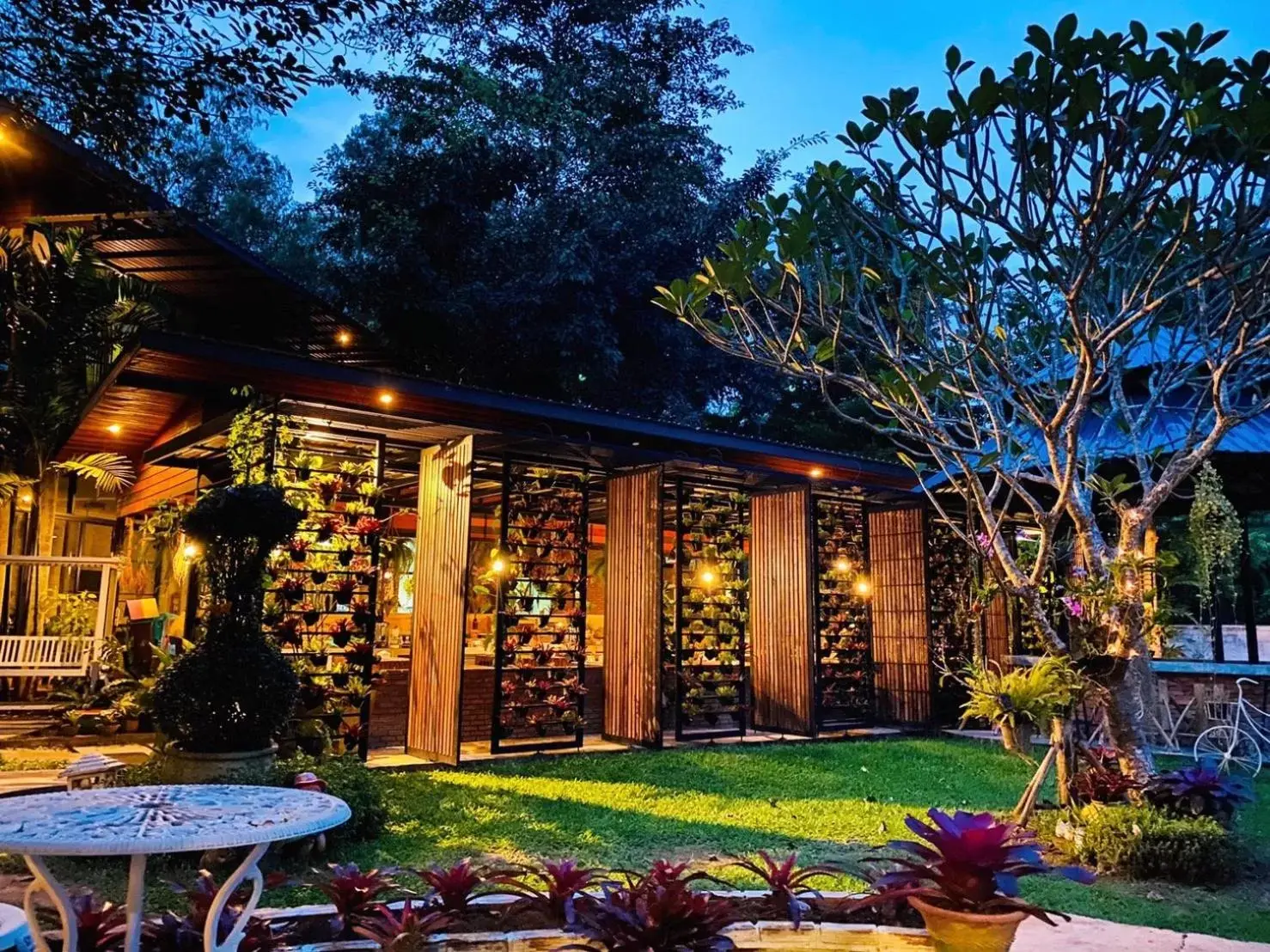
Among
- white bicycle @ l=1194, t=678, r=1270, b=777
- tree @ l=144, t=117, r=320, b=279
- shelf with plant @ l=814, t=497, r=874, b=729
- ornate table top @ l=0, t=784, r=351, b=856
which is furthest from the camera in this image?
tree @ l=144, t=117, r=320, b=279

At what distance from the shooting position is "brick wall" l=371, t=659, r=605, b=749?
9.33 metres

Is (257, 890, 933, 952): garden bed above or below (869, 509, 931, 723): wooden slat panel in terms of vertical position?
below

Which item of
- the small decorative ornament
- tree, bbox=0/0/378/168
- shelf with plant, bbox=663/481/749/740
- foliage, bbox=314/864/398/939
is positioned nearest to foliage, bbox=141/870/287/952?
foliage, bbox=314/864/398/939

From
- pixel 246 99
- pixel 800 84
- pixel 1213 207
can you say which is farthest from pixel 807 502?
pixel 800 84

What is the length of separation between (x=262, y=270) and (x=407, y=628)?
5136 mm

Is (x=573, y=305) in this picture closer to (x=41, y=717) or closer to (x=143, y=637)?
(x=143, y=637)

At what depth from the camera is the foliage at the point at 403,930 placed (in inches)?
125

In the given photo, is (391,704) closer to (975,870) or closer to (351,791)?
(351,791)

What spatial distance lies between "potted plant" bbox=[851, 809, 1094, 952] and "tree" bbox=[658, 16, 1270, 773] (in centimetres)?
234

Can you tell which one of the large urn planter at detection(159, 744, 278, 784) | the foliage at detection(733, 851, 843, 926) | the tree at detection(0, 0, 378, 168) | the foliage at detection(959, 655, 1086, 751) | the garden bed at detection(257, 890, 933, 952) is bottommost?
the garden bed at detection(257, 890, 933, 952)

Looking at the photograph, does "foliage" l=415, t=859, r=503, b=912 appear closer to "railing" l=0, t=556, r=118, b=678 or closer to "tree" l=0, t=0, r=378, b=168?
"tree" l=0, t=0, r=378, b=168

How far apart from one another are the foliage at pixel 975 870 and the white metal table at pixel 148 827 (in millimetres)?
2087

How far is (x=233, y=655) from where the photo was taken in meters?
5.32

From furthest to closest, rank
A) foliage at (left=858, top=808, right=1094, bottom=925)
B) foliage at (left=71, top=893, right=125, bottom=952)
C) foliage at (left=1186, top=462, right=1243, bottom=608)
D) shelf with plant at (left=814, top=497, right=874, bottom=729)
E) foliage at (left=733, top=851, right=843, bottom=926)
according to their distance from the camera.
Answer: shelf with plant at (left=814, top=497, right=874, bottom=729), foliage at (left=1186, top=462, right=1243, bottom=608), foliage at (left=733, top=851, right=843, bottom=926), foliage at (left=858, top=808, right=1094, bottom=925), foliage at (left=71, top=893, right=125, bottom=952)
